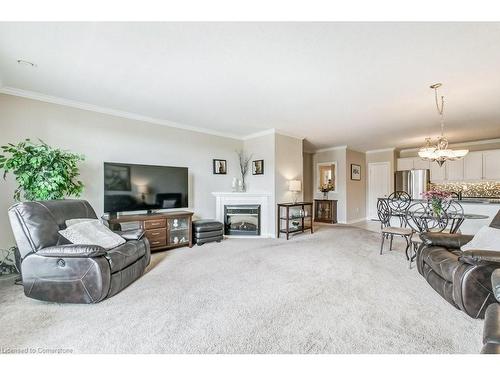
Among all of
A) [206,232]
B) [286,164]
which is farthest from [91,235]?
[286,164]

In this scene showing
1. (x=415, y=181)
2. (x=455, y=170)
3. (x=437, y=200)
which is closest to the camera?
(x=437, y=200)

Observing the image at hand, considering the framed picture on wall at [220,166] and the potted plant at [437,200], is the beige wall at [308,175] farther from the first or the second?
the potted plant at [437,200]

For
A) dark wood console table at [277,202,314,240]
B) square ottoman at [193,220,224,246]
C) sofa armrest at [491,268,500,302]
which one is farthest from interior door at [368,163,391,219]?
sofa armrest at [491,268,500,302]

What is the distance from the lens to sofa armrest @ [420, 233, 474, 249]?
8.30ft

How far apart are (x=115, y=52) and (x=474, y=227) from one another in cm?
602

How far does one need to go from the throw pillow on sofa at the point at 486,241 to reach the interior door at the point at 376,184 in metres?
5.68

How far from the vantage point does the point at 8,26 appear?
182cm

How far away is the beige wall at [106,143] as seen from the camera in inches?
122

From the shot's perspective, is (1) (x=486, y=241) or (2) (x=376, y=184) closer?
(1) (x=486, y=241)

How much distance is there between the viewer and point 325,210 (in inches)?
294

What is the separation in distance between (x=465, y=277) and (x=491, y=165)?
19.9ft

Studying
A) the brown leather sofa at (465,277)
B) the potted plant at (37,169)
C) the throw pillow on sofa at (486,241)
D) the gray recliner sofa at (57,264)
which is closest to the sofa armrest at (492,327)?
the brown leather sofa at (465,277)

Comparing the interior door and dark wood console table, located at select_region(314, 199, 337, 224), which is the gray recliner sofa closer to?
dark wood console table, located at select_region(314, 199, 337, 224)

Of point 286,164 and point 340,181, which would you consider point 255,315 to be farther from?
point 340,181
